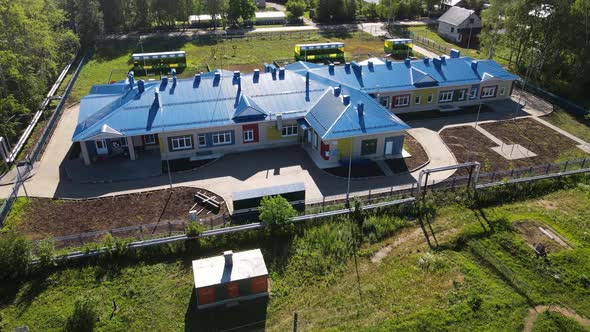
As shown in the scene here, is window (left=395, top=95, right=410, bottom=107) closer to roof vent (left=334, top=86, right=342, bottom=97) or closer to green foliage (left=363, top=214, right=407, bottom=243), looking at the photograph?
roof vent (left=334, top=86, right=342, bottom=97)

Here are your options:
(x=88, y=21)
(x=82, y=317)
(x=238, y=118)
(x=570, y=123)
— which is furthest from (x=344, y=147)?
(x=88, y=21)

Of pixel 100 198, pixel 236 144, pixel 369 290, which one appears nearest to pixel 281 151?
pixel 236 144

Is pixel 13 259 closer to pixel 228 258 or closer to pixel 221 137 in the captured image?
→ pixel 228 258

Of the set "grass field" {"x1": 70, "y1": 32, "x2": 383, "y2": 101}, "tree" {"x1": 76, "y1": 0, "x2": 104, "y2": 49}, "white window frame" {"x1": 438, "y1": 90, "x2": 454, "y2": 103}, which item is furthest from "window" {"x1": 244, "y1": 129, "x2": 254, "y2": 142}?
"tree" {"x1": 76, "y1": 0, "x2": 104, "y2": 49}

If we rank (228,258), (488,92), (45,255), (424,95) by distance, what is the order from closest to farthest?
(228,258)
(45,255)
(424,95)
(488,92)

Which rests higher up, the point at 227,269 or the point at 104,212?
the point at 227,269

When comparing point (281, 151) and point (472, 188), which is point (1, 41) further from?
point (472, 188)

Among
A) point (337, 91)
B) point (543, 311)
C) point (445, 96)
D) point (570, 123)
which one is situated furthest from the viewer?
point (445, 96)
